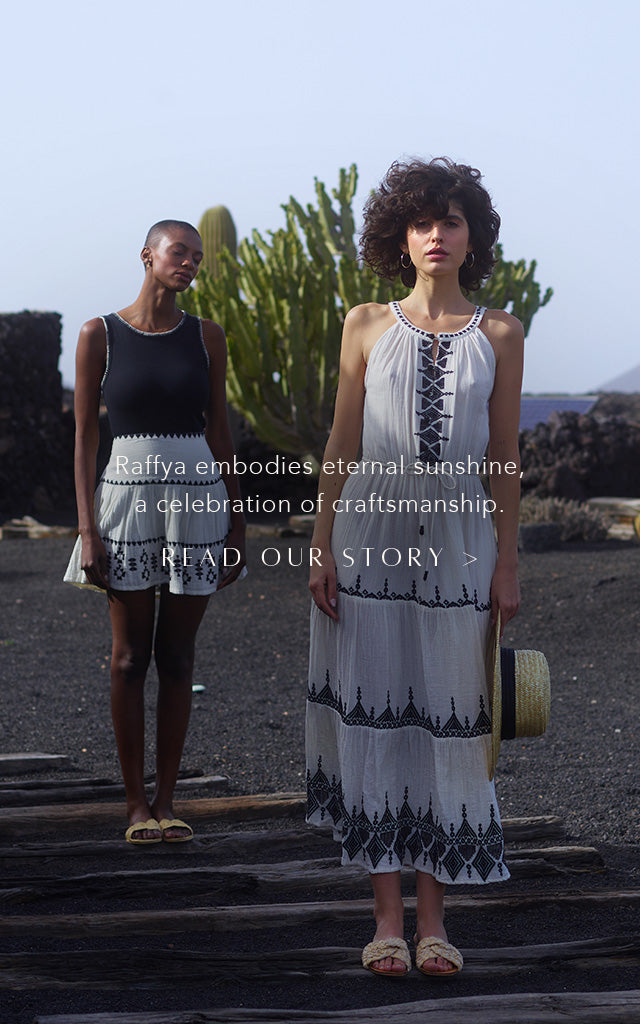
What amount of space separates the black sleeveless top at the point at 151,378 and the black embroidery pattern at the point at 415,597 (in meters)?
1.03

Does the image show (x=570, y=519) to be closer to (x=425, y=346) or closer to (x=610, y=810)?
(x=610, y=810)

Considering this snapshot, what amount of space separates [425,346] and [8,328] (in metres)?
13.5

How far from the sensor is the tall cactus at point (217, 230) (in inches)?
710

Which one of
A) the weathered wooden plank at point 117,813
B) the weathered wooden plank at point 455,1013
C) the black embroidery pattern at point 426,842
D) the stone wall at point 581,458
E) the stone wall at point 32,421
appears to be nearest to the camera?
the weathered wooden plank at point 455,1013

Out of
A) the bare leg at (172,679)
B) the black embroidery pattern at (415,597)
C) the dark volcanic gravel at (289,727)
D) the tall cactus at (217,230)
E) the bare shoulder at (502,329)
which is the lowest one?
the dark volcanic gravel at (289,727)

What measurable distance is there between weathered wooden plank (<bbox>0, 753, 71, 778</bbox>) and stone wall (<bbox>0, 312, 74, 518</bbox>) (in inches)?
430

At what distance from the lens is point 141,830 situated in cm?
362

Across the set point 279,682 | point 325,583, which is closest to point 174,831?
point 325,583

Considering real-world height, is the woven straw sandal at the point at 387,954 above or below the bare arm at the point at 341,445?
below

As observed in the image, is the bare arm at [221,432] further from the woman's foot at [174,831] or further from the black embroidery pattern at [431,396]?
the black embroidery pattern at [431,396]

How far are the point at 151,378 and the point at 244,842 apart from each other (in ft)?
5.35

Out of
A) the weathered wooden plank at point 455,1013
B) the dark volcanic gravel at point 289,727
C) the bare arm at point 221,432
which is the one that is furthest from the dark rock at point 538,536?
the weathered wooden plank at point 455,1013

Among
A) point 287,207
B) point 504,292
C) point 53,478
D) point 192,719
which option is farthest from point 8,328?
point 192,719

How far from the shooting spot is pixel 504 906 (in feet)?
10.4
